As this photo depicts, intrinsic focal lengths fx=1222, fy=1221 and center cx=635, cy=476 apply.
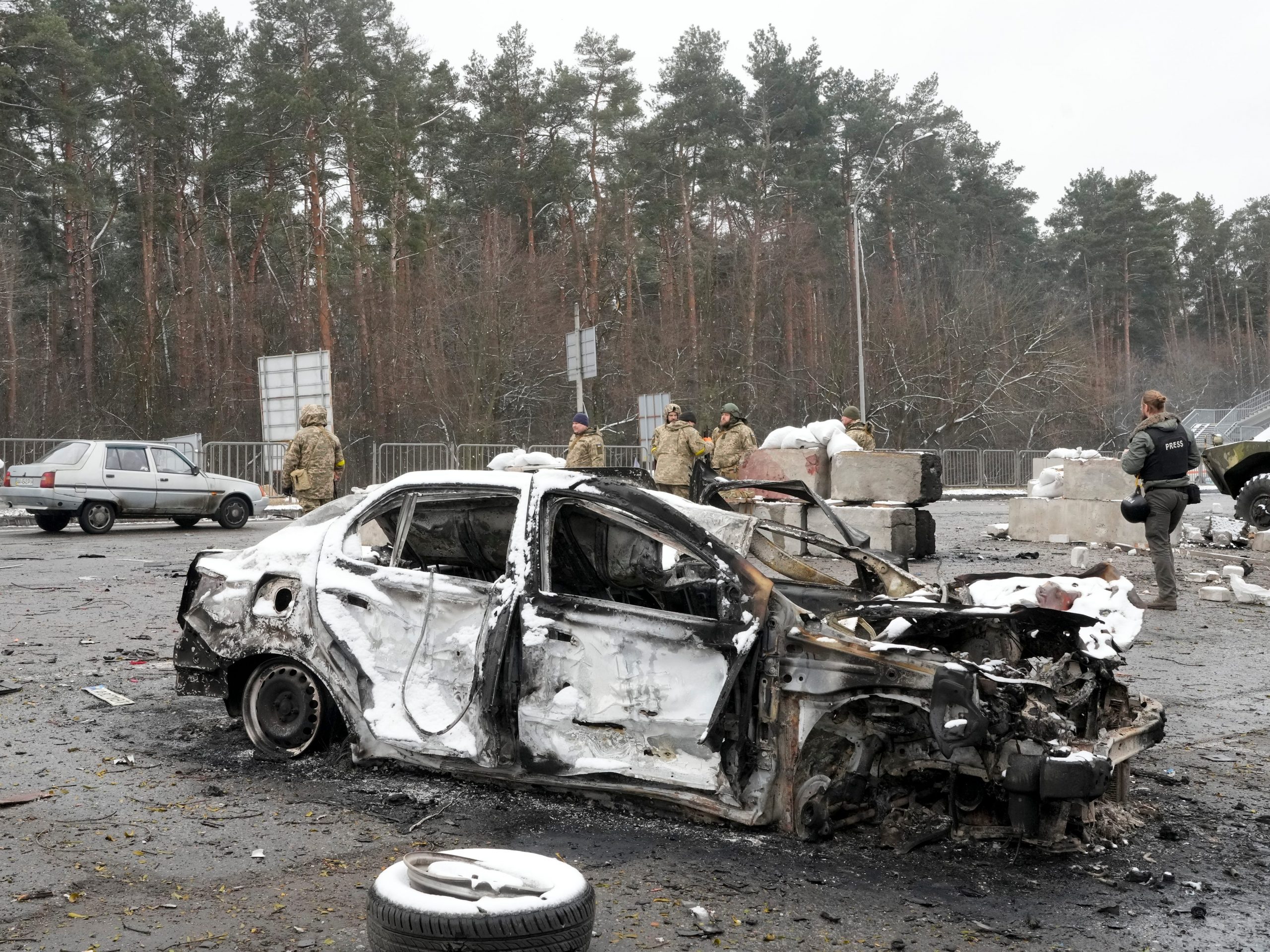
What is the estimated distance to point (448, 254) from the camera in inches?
1667

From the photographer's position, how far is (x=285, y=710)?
5.80m

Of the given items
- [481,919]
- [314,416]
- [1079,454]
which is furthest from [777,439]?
[481,919]

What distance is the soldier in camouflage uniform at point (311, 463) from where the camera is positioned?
1414 centimetres

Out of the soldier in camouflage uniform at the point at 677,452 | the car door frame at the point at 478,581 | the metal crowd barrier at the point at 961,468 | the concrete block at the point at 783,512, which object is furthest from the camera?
the metal crowd barrier at the point at 961,468

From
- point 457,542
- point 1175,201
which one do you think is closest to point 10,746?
point 457,542

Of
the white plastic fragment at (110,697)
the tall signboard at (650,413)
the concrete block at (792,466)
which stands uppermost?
the tall signboard at (650,413)

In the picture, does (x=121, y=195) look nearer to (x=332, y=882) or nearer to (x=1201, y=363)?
(x=332, y=882)

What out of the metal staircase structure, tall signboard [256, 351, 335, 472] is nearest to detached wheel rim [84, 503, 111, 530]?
tall signboard [256, 351, 335, 472]

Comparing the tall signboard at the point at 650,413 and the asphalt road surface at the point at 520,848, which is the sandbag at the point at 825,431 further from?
the asphalt road surface at the point at 520,848

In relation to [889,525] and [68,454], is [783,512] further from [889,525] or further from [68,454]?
[68,454]

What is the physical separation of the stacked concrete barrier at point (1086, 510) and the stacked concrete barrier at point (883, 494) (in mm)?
2529

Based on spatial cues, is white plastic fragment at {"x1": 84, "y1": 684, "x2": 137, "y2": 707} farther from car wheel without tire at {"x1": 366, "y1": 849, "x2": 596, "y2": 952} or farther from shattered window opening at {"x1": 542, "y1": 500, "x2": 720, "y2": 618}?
car wheel without tire at {"x1": 366, "y1": 849, "x2": 596, "y2": 952}

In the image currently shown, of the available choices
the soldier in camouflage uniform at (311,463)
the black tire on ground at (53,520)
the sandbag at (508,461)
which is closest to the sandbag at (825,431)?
the sandbag at (508,461)

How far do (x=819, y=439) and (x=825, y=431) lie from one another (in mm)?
157
